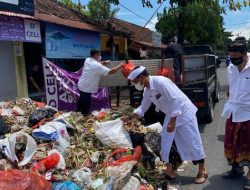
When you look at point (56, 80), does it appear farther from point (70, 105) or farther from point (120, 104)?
point (120, 104)

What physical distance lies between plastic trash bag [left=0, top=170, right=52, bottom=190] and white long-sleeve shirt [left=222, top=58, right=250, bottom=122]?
272cm

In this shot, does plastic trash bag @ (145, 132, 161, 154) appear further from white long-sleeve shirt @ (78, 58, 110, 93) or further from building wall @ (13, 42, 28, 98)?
building wall @ (13, 42, 28, 98)

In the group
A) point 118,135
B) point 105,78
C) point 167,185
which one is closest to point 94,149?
point 118,135

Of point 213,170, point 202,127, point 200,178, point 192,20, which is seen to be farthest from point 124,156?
point 192,20

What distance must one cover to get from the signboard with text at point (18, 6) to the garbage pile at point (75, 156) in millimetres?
4299

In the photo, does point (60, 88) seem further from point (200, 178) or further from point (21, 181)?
point (21, 181)

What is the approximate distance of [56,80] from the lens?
10.4 m

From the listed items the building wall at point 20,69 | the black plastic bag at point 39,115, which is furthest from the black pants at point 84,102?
the building wall at point 20,69

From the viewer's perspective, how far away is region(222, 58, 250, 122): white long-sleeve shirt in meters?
5.65

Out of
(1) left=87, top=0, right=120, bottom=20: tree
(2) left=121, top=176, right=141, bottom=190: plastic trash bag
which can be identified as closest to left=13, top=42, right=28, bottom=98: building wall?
(2) left=121, top=176, right=141, bottom=190: plastic trash bag

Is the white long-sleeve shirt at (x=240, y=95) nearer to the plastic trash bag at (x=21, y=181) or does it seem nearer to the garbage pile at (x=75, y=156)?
the garbage pile at (x=75, y=156)

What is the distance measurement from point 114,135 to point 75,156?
0.64 meters

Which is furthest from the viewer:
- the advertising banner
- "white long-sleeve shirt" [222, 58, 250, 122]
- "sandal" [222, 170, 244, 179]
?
the advertising banner

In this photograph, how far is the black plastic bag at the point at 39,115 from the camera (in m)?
A: 7.24
